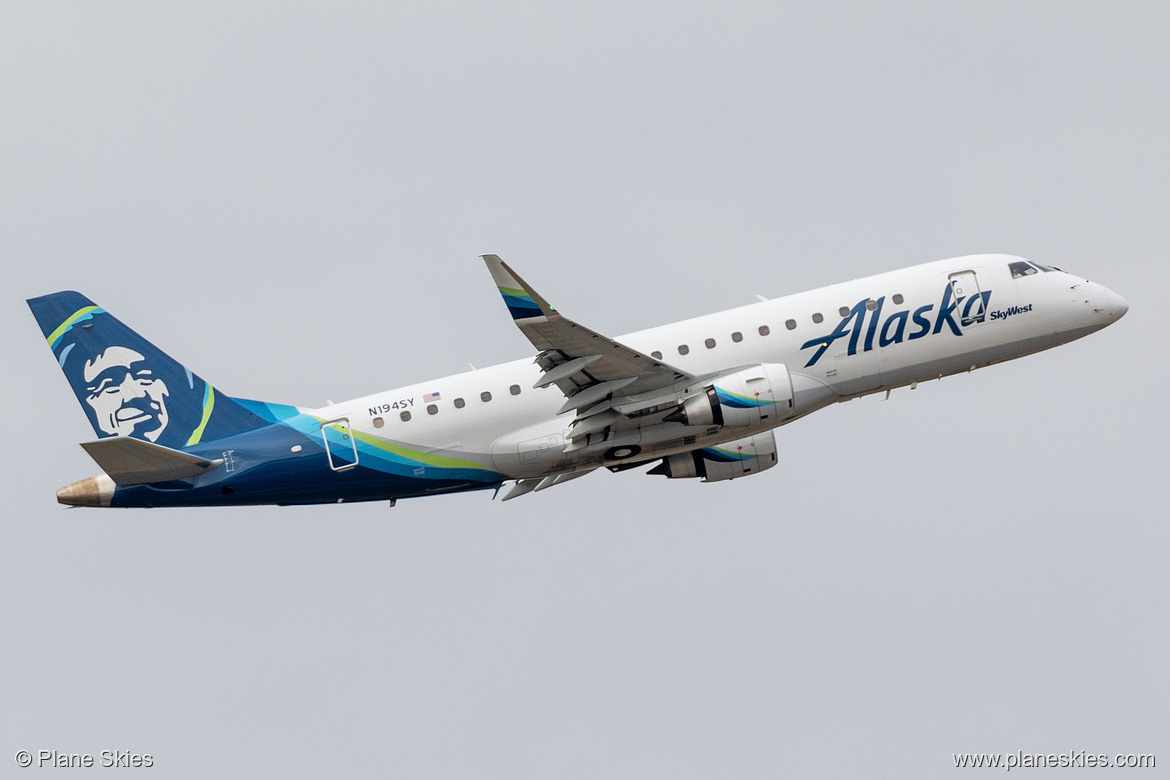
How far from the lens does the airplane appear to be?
46750 mm

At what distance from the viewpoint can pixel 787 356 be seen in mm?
48125

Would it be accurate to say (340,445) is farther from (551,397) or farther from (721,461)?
(721,461)

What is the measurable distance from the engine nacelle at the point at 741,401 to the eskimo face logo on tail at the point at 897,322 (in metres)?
2.23

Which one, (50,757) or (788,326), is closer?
(50,757)

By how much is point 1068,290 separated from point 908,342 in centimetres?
643

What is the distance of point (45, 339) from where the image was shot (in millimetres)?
49281

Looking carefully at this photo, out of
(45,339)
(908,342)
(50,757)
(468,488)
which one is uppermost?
(45,339)

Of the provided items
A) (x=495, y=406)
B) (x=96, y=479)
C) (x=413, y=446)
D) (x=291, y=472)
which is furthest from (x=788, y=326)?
(x=96, y=479)

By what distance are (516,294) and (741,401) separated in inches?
324

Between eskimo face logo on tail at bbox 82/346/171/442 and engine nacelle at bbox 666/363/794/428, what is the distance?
58.2ft

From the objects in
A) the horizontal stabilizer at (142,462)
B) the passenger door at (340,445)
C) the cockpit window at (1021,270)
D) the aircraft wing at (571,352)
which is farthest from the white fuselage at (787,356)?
the horizontal stabilizer at (142,462)

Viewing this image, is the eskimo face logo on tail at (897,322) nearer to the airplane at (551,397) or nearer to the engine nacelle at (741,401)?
the airplane at (551,397)

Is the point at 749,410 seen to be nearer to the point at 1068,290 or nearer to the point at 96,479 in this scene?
the point at 1068,290

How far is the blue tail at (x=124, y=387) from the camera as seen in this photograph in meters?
48.9
